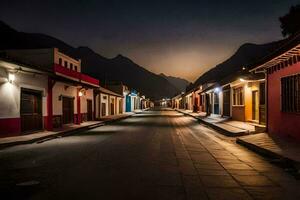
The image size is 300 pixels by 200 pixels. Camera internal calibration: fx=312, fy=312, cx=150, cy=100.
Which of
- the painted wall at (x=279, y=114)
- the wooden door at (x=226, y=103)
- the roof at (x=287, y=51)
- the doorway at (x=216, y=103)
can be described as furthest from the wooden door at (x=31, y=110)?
the doorway at (x=216, y=103)

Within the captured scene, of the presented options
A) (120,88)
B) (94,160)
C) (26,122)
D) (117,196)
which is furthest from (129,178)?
(120,88)

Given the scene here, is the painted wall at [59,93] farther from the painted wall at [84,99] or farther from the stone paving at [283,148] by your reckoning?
the stone paving at [283,148]

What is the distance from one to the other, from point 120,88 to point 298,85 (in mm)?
54782

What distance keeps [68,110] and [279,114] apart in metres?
17.0

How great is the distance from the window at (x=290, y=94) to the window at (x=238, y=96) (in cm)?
1202

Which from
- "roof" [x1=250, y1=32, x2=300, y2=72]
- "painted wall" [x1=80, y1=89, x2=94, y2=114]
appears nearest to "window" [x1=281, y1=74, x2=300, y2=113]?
"roof" [x1=250, y1=32, x2=300, y2=72]

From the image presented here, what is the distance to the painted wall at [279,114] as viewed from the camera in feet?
41.6

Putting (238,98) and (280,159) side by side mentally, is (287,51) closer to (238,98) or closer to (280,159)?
(280,159)

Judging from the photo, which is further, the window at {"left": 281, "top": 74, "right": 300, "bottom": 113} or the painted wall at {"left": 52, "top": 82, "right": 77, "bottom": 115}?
the painted wall at {"left": 52, "top": 82, "right": 77, "bottom": 115}

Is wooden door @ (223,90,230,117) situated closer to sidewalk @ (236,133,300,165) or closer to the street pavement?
sidewalk @ (236,133,300,165)

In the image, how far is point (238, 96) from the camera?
90.7 ft

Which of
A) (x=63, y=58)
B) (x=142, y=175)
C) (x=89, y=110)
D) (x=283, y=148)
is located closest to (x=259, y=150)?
(x=283, y=148)

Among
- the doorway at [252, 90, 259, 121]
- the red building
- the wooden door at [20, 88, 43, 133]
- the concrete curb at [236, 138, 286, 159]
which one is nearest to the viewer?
the concrete curb at [236, 138, 286, 159]

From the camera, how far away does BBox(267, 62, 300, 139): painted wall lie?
12.7 m
